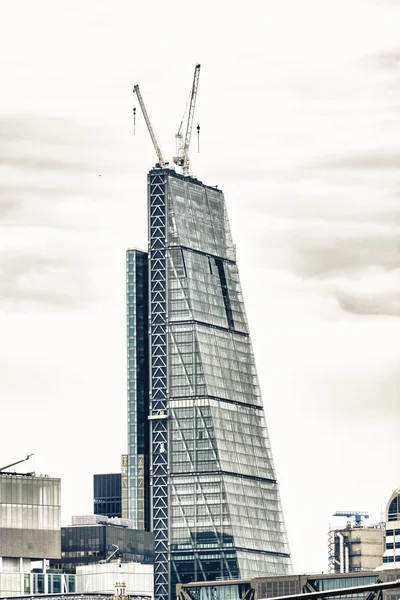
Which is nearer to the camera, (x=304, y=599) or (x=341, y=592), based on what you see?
(x=304, y=599)

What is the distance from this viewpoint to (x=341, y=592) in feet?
191

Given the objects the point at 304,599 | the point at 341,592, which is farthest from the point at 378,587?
the point at 304,599

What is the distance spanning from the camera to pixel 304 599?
54.2 m

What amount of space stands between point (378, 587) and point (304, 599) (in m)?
6.09

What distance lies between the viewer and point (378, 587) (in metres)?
59.7

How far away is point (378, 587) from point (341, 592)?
1.97m

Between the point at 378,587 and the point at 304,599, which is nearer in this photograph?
the point at 304,599

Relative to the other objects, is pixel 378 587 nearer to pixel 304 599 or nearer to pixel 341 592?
pixel 341 592

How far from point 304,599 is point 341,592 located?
422cm
